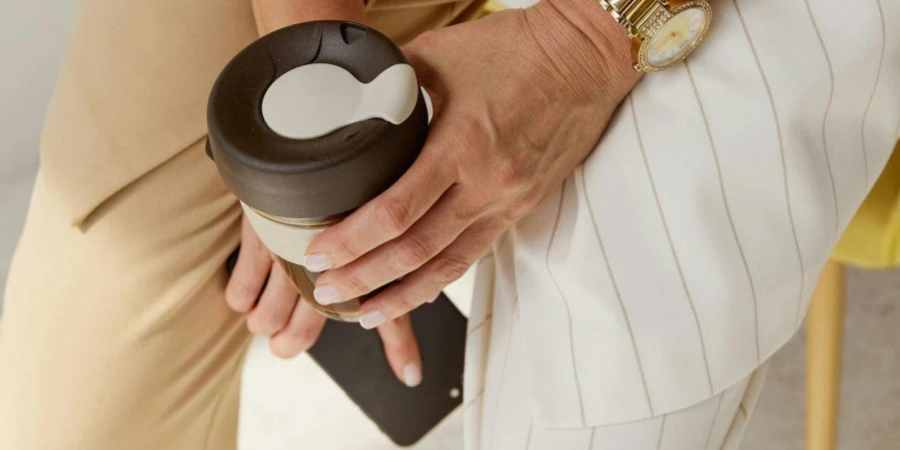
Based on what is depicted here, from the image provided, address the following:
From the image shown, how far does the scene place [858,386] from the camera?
3.64 feet

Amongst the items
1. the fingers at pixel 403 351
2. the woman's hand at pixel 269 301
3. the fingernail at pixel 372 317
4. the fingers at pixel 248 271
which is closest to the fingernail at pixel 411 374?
the fingers at pixel 403 351

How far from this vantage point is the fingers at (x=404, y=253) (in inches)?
19.2

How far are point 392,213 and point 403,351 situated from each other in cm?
58

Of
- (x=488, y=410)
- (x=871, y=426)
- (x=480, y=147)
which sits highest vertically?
(x=480, y=147)

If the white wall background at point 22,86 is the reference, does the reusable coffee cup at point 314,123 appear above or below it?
above

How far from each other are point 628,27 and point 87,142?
44cm

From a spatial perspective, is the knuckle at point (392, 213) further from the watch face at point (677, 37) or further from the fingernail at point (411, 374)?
the fingernail at point (411, 374)

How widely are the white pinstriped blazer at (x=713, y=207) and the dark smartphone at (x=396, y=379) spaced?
53cm

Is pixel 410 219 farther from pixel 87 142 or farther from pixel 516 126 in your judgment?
pixel 87 142

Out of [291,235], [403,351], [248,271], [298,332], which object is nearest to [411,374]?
[403,351]

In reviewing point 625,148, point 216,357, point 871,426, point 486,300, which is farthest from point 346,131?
point 871,426

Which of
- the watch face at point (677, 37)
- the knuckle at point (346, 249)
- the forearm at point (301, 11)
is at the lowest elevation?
the knuckle at point (346, 249)

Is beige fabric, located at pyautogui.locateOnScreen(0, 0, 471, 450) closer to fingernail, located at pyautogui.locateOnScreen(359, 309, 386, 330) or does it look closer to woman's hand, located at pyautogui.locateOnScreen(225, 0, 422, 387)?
woman's hand, located at pyautogui.locateOnScreen(225, 0, 422, 387)

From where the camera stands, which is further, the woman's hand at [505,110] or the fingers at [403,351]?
the fingers at [403,351]
